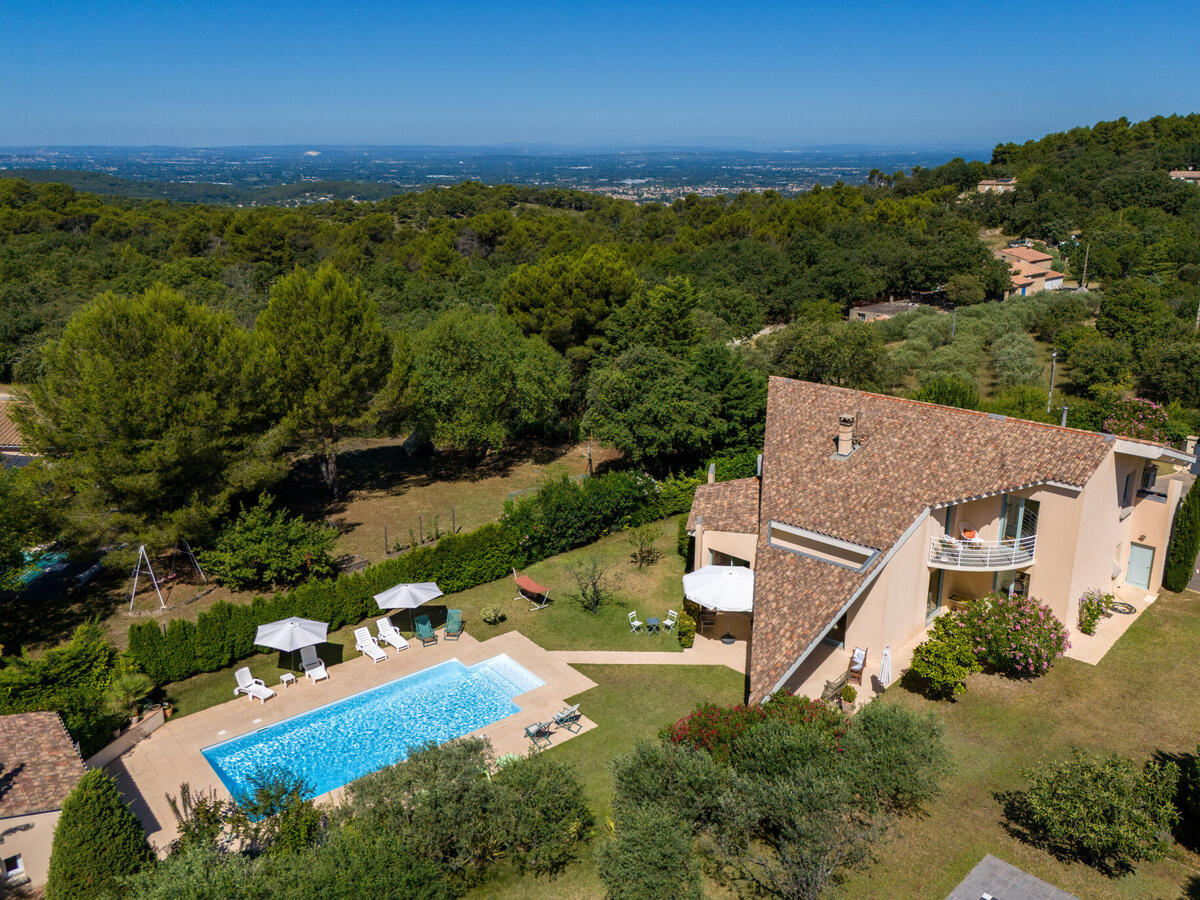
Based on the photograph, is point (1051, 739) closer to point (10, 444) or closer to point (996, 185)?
point (10, 444)

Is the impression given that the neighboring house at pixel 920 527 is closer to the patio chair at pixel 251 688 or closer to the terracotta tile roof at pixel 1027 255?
the patio chair at pixel 251 688


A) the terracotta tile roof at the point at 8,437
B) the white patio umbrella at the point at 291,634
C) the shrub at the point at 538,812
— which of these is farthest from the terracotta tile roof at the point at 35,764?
the terracotta tile roof at the point at 8,437

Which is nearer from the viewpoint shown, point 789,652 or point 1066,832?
point 1066,832

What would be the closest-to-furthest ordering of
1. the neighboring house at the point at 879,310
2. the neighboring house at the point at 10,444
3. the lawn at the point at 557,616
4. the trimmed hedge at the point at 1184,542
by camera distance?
the lawn at the point at 557,616 → the trimmed hedge at the point at 1184,542 → the neighboring house at the point at 10,444 → the neighboring house at the point at 879,310

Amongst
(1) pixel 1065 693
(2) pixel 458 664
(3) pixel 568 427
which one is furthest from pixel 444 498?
(1) pixel 1065 693

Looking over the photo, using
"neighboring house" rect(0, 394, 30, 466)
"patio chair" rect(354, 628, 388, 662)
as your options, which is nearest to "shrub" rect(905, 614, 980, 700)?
"patio chair" rect(354, 628, 388, 662)

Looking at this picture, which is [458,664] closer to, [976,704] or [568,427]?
[976,704]
